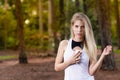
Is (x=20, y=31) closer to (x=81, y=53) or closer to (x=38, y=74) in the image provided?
(x=38, y=74)

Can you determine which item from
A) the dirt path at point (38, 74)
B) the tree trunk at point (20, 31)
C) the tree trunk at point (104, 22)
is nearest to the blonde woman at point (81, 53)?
the dirt path at point (38, 74)

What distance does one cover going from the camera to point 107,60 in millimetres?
14047

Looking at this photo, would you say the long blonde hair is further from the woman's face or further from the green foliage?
the green foliage

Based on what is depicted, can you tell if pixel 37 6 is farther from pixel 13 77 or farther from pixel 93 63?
pixel 93 63

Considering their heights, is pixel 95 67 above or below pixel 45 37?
above

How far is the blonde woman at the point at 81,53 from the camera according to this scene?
4.12 meters

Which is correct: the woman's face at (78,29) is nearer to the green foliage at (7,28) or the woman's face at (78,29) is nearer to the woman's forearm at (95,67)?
the woman's forearm at (95,67)

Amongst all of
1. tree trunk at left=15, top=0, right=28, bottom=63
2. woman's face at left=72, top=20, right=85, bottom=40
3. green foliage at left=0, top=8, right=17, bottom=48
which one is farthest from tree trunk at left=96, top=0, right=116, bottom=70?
green foliage at left=0, top=8, right=17, bottom=48

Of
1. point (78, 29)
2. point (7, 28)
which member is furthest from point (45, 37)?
point (78, 29)

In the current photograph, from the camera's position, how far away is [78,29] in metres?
4.20

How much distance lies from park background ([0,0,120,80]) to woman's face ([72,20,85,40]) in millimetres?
8755

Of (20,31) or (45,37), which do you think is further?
(45,37)

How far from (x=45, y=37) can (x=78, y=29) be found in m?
35.5

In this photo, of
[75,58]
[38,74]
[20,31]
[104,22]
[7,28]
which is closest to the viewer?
[75,58]
